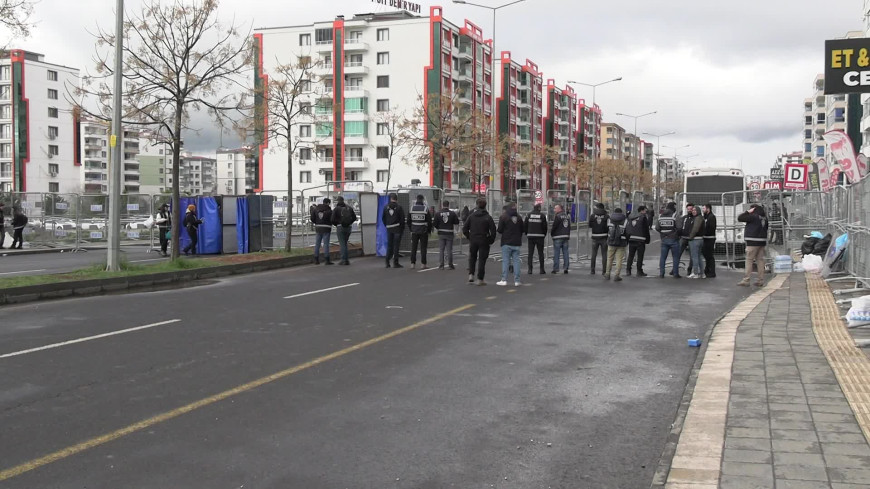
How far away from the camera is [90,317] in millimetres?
10836

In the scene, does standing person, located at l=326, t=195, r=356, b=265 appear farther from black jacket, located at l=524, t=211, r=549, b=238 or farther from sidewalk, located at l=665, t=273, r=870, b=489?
sidewalk, located at l=665, t=273, r=870, b=489

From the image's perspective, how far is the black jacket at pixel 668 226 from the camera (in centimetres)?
1736

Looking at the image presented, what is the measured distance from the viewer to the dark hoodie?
1673 cm

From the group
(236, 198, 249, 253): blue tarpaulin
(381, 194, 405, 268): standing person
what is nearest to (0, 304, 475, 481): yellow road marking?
(381, 194, 405, 268): standing person

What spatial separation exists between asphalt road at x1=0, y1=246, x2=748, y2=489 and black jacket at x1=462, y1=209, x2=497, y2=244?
337 cm

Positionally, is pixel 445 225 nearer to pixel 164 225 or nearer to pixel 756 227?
pixel 756 227

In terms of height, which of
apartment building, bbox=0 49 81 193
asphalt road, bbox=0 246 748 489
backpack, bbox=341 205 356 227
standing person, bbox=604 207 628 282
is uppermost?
apartment building, bbox=0 49 81 193

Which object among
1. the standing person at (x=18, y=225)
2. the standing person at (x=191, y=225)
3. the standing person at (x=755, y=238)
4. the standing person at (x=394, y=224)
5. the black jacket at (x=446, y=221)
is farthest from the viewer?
the standing person at (x=18, y=225)

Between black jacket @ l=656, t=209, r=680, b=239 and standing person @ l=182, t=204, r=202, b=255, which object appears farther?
standing person @ l=182, t=204, r=202, b=255

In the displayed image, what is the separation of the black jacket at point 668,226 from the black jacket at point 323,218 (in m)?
8.70

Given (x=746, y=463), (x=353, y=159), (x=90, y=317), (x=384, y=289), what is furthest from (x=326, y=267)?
(x=353, y=159)

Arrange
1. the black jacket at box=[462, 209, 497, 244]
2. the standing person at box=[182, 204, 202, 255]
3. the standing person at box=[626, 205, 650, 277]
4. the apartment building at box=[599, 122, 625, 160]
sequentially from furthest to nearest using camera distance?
1. the apartment building at box=[599, 122, 625, 160]
2. the standing person at box=[182, 204, 202, 255]
3. the standing person at box=[626, 205, 650, 277]
4. the black jacket at box=[462, 209, 497, 244]

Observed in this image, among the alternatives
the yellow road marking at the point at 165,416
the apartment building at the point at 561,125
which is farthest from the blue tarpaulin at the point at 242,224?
the apartment building at the point at 561,125

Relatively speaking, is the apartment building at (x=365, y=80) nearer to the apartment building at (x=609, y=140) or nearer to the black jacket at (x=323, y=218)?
the black jacket at (x=323, y=218)
